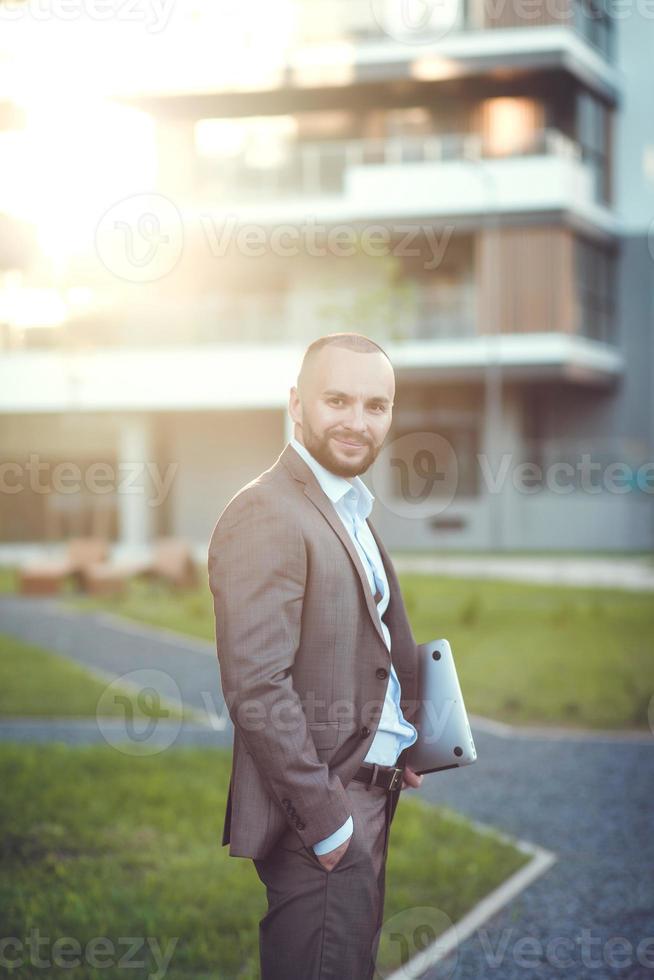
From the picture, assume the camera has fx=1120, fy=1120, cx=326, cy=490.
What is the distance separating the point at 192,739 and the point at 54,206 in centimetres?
583

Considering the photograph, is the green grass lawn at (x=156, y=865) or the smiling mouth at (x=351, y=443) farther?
the green grass lawn at (x=156, y=865)

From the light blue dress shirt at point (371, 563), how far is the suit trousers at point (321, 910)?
134 millimetres

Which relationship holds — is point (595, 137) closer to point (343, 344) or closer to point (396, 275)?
point (396, 275)

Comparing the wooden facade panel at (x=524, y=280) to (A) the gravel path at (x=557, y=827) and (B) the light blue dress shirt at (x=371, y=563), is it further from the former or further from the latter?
(B) the light blue dress shirt at (x=371, y=563)

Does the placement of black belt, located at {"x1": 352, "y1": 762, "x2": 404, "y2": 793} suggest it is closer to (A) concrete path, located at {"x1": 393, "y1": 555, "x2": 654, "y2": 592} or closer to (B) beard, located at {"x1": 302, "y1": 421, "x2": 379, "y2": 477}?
(B) beard, located at {"x1": 302, "y1": 421, "x2": 379, "y2": 477}

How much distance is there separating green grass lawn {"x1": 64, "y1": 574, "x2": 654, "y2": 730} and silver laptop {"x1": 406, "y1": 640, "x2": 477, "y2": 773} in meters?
5.80

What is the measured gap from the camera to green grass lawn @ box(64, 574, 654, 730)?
8938mm

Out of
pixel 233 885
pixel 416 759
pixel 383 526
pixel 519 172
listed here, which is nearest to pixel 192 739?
pixel 233 885

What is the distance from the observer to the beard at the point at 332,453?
2.67 m

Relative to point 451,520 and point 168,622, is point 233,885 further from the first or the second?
point 451,520
